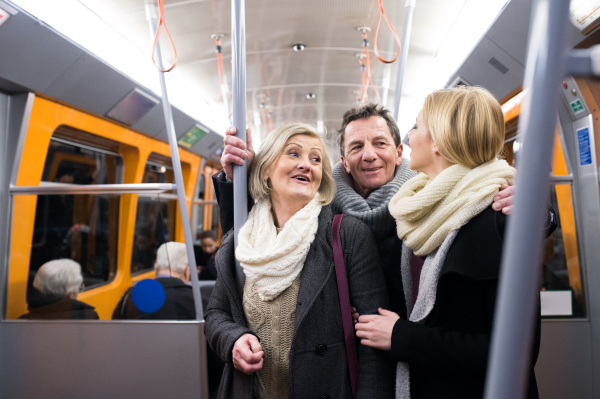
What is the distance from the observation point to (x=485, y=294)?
1.22 m

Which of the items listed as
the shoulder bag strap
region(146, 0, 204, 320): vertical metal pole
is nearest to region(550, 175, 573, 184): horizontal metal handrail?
the shoulder bag strap

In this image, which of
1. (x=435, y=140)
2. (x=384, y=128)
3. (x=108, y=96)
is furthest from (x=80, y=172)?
(x=435, y=140)

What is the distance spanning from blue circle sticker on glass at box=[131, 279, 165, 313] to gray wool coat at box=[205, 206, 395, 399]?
166 centimetres

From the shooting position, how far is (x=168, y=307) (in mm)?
3086

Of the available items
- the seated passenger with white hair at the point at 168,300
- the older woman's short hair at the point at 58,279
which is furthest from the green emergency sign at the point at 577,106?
the older woman's short hair at the point at 58,279

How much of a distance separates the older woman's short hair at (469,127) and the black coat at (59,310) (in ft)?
9.20

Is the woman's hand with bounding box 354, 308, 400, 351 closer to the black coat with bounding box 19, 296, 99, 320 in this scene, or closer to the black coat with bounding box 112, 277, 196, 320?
the black coat with bounding box 112, 277, 196, 320

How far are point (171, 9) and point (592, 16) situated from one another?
106 inches

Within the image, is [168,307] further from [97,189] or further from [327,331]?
[327,331]

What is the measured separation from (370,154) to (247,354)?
99 cm

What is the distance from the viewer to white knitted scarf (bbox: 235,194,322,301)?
1.48m

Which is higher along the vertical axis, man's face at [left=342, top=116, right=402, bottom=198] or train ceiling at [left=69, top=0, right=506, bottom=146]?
train ceiling at [left=69, top=0, right=506, bottom=146]

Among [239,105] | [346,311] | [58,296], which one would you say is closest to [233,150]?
[239,105]

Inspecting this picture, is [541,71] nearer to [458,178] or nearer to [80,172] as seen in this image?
[458,178]
